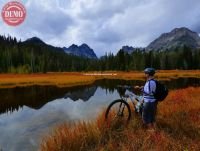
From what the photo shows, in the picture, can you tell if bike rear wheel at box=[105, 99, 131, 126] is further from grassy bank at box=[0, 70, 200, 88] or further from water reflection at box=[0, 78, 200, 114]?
grassy bank at box=[0, 70, 200, 88]

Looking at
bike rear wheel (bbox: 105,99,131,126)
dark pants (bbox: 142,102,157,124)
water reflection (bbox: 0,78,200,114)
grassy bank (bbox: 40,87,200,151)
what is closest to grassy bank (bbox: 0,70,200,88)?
water reflection (bbox: 0,78,200,114)

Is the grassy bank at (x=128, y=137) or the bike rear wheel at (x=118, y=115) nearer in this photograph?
the grassy bank at (x=128, y=137)

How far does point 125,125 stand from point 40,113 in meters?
12.3

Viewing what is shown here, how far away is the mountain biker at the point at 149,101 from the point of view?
34.0ft

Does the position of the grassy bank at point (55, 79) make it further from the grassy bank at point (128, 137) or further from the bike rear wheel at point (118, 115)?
the grassy bank at point (128, 137)

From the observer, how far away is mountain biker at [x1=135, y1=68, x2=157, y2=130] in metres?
10.4

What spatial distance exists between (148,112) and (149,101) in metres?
0.41

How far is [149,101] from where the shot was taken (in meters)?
10.5

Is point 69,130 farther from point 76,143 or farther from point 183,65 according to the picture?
point 183,65

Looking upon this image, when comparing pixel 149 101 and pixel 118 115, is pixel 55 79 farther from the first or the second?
pixel 149 101

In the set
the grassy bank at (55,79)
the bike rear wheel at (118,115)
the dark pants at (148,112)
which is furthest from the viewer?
the grassy bank at (55,79)

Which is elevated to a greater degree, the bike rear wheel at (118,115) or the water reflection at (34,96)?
the bike rear wheel at (118,115)

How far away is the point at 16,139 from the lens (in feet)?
45.6

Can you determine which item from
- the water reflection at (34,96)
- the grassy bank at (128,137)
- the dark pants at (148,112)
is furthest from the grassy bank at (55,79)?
the dark pants at (148,112)
